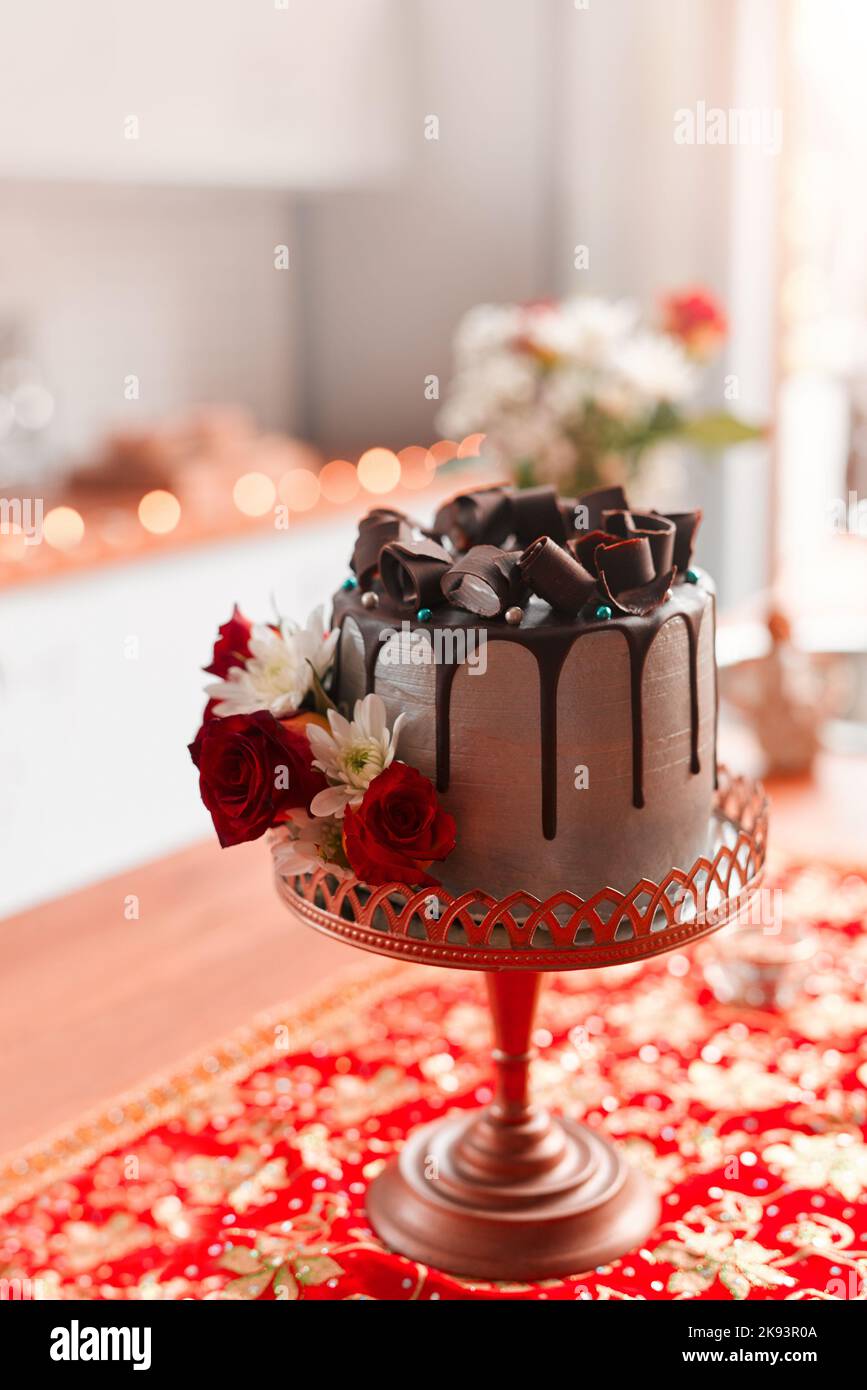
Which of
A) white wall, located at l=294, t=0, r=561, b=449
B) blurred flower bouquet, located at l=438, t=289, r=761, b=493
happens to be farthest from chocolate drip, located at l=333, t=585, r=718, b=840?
white wall, located at l=294, t=0, r=561, b=449

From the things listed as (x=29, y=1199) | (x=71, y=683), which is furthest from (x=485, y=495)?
(x=71, y=683)

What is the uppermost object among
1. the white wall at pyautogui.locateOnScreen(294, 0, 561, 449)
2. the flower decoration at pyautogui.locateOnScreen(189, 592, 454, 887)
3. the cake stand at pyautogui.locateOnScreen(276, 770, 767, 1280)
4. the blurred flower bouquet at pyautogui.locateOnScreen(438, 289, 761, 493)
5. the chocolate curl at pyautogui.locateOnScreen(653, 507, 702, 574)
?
the white wall at pyautogui.locateOnScreen(294, 0, 561, 449)

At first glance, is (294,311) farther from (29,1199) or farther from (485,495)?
(29,1199)

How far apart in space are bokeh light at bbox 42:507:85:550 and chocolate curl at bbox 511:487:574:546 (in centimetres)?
153

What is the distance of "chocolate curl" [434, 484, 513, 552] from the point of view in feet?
3.58

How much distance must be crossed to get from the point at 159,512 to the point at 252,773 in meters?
1.96

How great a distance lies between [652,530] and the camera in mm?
1006

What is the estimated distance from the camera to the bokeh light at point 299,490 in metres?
3.02

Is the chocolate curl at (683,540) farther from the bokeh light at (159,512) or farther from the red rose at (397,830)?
the bokeh light at (159,512)

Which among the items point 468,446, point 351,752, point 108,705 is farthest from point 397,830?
point 468,446

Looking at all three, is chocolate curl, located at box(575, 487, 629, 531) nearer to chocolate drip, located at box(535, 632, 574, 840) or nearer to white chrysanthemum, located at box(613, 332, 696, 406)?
chocolate drip, located at box(535, 632, 574, 840)

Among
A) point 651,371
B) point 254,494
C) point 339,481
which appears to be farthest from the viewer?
point 339,481

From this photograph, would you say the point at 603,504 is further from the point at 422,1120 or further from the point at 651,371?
the point at 651,371

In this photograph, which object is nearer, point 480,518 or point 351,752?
point 351,752
